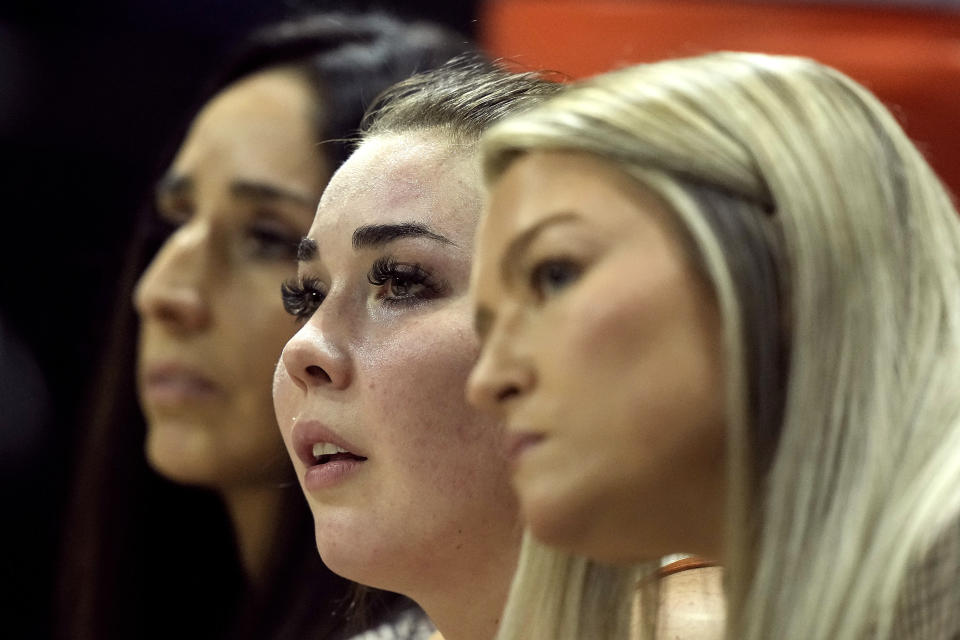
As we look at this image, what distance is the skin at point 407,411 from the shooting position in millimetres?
898

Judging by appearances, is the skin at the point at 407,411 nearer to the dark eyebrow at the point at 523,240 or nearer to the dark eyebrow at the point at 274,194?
the dark eyebrow at the point at 523,240

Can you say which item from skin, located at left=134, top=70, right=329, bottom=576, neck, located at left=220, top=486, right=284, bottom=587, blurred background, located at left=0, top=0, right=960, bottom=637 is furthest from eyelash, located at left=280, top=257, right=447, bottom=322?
blurred background, located at left=0, top=0, right=960, bottom=637

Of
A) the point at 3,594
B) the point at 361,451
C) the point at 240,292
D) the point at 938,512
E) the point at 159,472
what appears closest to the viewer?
the point at 938,512

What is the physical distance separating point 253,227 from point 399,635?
0.51 metres

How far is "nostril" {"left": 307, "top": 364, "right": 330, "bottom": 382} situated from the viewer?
0.92 m

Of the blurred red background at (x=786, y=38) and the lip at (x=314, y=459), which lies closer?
the lip at (x=314, y=459)

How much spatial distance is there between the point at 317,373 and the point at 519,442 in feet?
0.88

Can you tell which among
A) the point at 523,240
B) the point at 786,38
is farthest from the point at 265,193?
the point at 523,240

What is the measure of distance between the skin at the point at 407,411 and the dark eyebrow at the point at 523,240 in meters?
0.21

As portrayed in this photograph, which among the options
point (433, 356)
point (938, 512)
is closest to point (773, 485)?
point (938, 512)

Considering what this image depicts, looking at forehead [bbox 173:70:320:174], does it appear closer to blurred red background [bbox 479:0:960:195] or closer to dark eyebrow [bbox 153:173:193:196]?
dark eyebrow [bbox 153:173:193:196]

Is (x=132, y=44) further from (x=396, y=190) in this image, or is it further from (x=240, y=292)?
(x=396, y=190)

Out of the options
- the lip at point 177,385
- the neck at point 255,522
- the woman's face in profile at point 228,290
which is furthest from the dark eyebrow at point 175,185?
the neck at point 255,522

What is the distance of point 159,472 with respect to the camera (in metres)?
1.70
